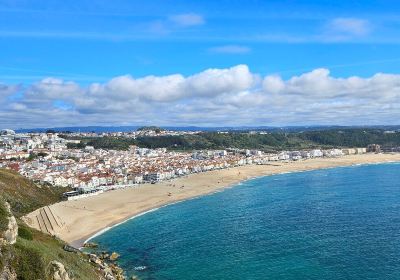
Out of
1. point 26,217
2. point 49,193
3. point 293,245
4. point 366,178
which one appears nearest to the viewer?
point 293,245

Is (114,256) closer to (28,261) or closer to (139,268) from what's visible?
(139,268)

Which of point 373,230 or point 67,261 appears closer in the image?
point 67,261

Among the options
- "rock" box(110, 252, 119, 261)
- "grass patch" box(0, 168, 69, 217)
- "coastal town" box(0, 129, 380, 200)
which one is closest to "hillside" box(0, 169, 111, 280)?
"rock" box(110, 252, 119, 261)

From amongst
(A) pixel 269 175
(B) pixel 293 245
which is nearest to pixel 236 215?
(B) pixel 293 245

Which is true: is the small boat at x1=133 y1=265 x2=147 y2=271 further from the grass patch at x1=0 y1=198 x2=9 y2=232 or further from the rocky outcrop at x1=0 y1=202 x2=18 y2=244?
the rocky outcrop at x1=0 y1=202 x2=18 y2=244

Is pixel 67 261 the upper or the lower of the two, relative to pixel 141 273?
upper

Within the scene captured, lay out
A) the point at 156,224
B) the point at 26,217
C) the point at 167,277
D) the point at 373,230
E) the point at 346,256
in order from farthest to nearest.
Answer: the point at 156,224, the point at 26,217, the point at 373,230, the point at 346,256, the point at 167,277

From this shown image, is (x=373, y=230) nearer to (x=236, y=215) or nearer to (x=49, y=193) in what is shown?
(x=236, y=215)
